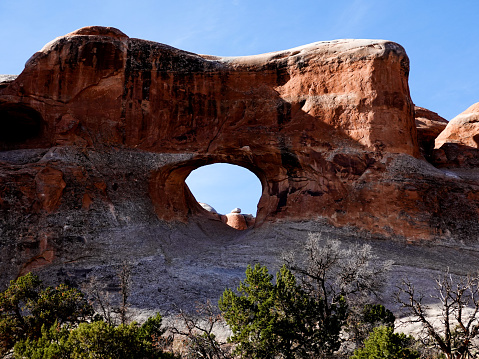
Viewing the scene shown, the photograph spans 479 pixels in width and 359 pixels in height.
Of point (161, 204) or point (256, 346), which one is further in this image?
point (161, 204)

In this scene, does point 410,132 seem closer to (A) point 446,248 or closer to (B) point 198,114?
(A) point 446,248

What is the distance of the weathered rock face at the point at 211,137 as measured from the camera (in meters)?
23.1

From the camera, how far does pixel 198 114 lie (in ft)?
87.8

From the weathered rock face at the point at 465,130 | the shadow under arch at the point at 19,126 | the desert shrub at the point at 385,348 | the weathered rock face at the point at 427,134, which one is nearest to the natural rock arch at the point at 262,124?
the shadow under arch at the point at 19,126

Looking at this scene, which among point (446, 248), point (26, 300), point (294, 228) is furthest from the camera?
point (294, 228)

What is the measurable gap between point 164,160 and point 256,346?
14.2 metres

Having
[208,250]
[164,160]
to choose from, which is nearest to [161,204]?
[164,160]

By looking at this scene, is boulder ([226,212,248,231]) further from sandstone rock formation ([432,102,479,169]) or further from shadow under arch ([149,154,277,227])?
sandstone rock formation ([432,102,479,169])

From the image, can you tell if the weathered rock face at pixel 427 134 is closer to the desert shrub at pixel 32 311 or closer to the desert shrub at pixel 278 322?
the desert shrub at pixel 278 322

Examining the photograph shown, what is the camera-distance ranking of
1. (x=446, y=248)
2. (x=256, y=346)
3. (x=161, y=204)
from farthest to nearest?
(x=161, y=204) < (x=446, y=248) < (x=256, y=346)

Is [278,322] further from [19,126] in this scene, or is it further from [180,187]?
[19,126]

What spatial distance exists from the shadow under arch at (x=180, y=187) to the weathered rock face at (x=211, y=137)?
3.4 inches

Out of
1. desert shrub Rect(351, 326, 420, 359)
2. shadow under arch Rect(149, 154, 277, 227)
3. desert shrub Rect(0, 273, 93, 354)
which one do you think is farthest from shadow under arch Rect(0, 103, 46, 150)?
desert shrub Rect(351, 326, 420, 359)

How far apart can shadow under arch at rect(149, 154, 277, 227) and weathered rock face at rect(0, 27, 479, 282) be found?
9cm
